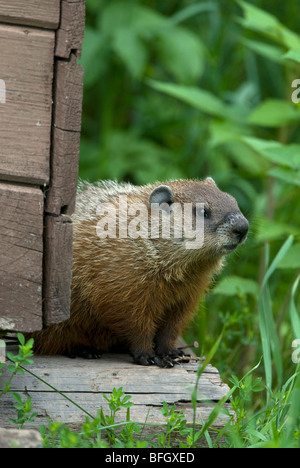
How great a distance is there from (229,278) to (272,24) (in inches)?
69.5

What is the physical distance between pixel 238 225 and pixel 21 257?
1261 millimetres

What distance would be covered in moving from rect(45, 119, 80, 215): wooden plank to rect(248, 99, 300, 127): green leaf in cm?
230

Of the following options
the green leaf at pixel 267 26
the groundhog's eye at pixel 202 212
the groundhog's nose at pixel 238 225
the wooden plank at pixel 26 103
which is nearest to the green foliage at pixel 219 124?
the green leaf at pixel 267 26

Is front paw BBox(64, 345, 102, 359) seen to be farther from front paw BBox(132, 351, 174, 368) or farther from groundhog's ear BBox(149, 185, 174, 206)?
groundhog's ear BBox(149, 185, 174, 206)

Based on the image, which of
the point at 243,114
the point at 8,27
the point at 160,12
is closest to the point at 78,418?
the point at 8,27

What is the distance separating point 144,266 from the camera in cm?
383

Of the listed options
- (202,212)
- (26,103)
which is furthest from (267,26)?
(26,103)

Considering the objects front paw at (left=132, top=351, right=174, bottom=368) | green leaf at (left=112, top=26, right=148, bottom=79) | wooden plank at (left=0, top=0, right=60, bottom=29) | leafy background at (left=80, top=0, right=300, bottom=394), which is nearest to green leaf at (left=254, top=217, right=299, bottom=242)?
leafy background at (left=80, top=0, right=300, bottom=394)

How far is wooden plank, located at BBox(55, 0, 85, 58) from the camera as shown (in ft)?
10.0

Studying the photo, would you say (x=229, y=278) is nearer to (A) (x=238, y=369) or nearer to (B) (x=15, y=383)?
(A) (x=238, y=369)

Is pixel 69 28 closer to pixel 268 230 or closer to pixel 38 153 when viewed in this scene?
pixel 38 153

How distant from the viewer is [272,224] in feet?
16.5

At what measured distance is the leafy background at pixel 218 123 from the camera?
4.71 m
